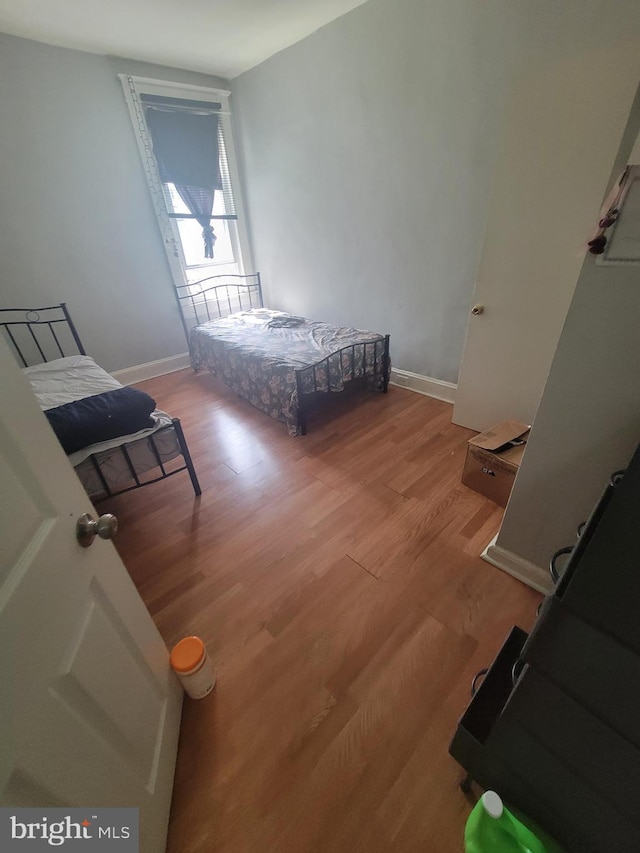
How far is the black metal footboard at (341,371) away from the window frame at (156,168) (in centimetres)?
222

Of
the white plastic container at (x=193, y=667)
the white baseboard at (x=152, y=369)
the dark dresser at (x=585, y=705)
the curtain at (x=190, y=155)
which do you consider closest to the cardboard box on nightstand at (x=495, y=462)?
the dark dresser at (x=585, y=705)

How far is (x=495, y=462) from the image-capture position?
1.83 metres

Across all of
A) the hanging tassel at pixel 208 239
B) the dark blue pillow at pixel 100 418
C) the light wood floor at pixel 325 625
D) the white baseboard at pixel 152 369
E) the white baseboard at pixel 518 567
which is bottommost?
the light wood floor at pixel 325 625

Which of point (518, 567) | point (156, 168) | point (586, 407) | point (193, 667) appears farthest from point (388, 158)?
point (193, 667)

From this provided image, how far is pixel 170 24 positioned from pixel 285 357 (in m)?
2.53

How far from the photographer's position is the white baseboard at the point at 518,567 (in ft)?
4.75

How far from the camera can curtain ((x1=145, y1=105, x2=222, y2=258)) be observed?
10.6 feet

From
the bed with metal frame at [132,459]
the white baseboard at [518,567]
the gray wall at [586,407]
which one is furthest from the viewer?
the bed with metal frame at [132,459]

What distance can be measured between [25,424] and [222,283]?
Result: 3.98 m

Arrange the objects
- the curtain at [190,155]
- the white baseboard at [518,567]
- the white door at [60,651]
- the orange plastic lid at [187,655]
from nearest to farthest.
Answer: the white door at [60,651], the orange plastic lid at [187,655], the white baseboard at [518,567], the curtain at [190,155]

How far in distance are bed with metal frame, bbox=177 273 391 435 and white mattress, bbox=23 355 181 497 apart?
0.90 meters

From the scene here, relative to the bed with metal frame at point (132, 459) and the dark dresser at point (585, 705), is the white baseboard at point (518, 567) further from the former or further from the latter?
the bed with metal frame at point (132, 459)

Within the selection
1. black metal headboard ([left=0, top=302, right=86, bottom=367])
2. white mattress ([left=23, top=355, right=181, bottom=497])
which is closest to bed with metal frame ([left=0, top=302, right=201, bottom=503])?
white mattress ([left=23, top=355, right=181, bottom=497])

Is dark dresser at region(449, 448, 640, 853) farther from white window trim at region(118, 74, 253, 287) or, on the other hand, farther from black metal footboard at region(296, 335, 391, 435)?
white window trim at region(118, 74, 253, 287)
